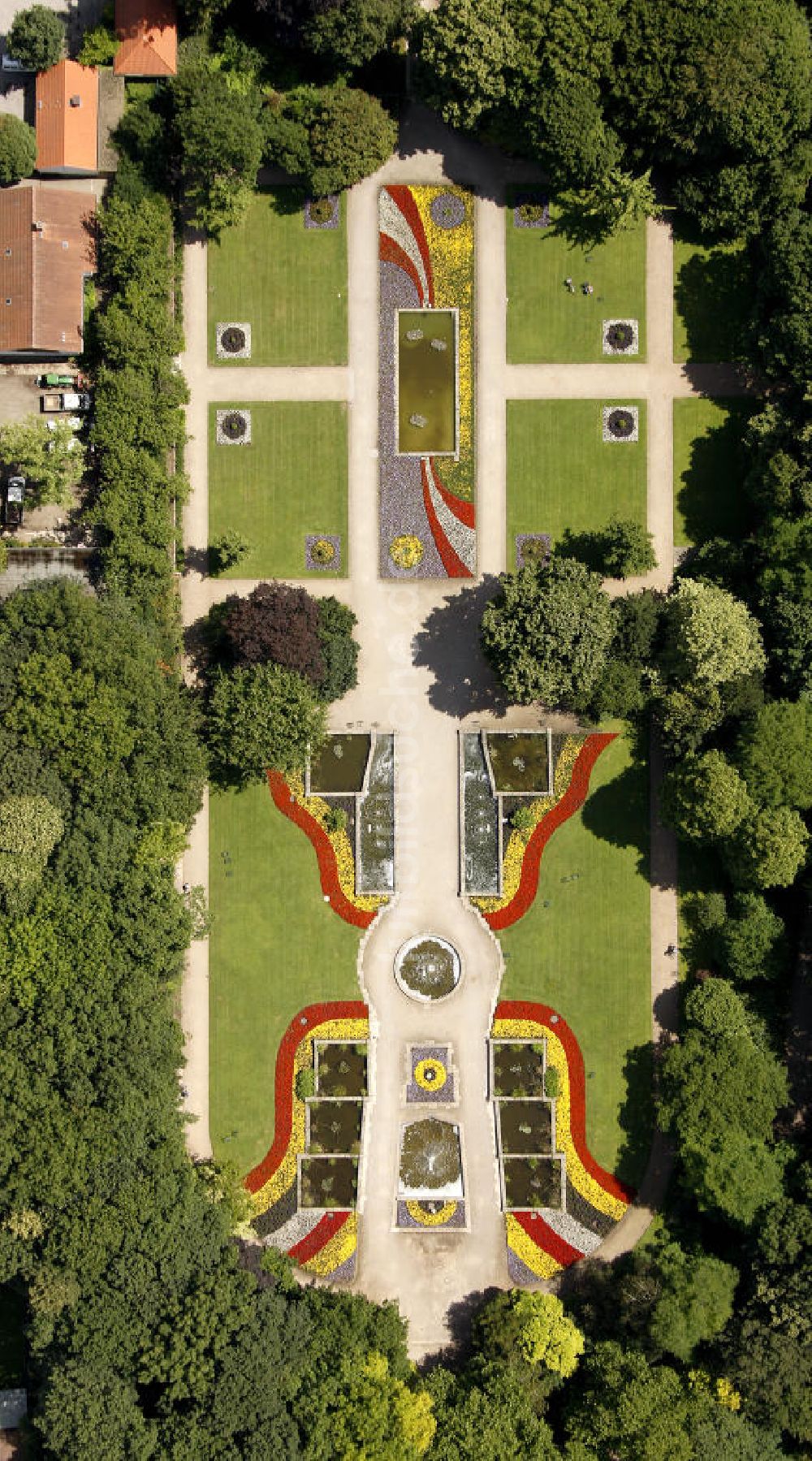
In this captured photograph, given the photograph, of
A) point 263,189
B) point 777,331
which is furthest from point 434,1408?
point 263,189

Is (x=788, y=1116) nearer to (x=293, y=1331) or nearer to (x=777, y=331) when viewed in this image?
(x=293, y=1331)

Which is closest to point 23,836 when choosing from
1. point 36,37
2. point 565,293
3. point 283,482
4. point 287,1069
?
point 287,1069

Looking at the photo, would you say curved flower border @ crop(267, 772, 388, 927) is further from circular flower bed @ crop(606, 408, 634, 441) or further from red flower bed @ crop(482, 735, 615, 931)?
circular flower bed @ crop(606, 408, 634, 441)

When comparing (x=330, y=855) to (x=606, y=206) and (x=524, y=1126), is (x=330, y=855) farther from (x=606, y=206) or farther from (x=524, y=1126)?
(x=606, y=206)

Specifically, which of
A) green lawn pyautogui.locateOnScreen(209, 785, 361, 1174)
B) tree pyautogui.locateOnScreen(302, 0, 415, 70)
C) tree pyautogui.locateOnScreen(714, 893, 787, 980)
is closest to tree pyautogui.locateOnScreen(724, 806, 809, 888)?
tree pyautogui.locateOnScreen(714, 893, 787, 980)

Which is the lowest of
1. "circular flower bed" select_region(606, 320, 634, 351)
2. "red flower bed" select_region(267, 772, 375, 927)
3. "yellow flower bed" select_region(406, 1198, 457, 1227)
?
"yellow flower bed" select_region(406, 1198, 457, 1227)
